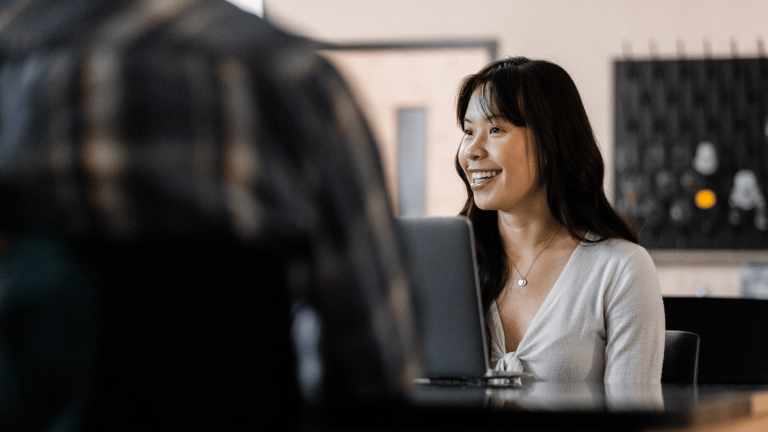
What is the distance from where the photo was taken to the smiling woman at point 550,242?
4.49 feet

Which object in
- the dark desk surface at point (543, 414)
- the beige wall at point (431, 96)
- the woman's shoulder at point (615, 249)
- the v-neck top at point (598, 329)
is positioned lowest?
the v-neck top at point (598, 329)

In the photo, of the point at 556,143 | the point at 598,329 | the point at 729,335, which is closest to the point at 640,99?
the point at 729,335

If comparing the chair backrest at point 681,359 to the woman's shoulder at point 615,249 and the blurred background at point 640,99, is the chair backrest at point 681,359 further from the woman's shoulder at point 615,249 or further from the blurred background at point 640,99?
the blurred background at point 640,99

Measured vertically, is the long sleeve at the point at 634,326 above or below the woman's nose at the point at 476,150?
below

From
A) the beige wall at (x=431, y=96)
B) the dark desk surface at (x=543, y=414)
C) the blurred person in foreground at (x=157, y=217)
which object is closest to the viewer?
the blurred person in foreground at (x=157, y=217)

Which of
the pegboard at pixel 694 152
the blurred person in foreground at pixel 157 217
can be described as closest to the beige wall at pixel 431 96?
the pegboard at pixel 694 152

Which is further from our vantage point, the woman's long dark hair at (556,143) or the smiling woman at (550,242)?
the woman's long dark hair at (556,143)

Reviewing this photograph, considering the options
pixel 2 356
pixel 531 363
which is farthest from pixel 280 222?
pixel 531 363

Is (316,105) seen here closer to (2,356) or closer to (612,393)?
(2,356)

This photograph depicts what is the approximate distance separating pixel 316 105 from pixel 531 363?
1004mm

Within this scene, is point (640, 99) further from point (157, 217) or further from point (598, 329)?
point (157, 217)

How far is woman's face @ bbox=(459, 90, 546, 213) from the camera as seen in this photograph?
1.51 meters

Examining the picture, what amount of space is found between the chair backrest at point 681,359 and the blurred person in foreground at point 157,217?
1.28 metres

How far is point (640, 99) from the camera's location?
121 inches
